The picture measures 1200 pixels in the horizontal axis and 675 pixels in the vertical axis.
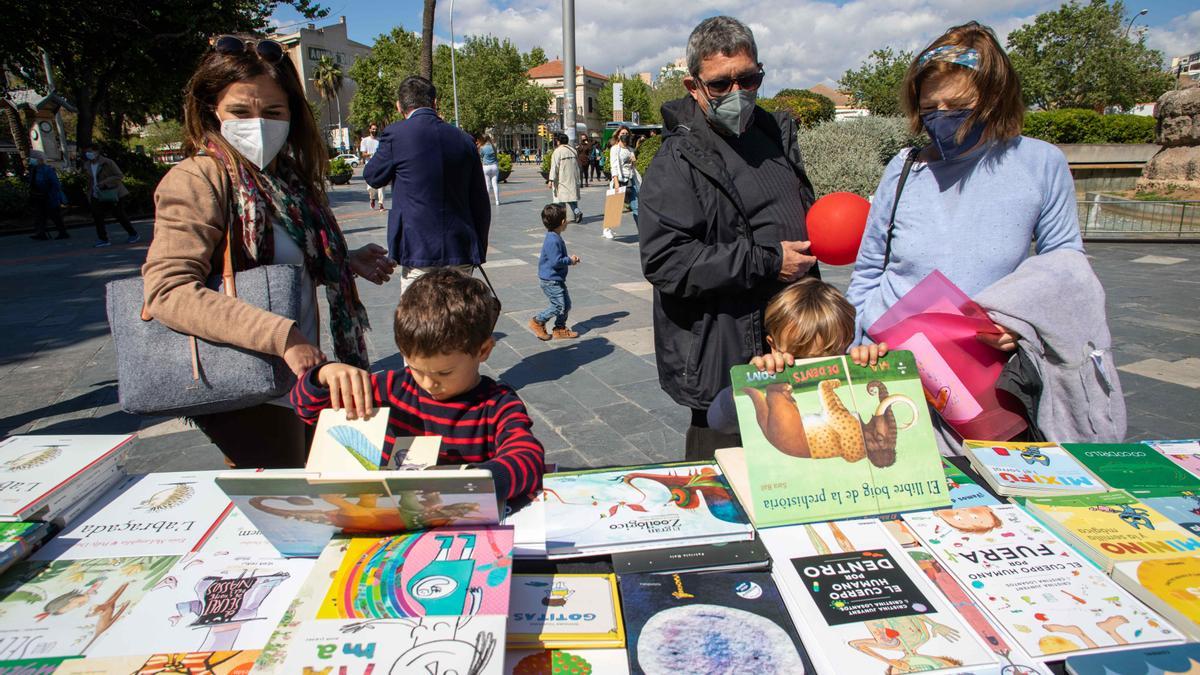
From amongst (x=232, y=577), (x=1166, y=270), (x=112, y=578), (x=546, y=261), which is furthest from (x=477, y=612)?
(x=1166, y=270)

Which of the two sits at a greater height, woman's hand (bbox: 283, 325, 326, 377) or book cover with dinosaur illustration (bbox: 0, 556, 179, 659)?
woman's hand (bbox: 283, 325, 326, 377)

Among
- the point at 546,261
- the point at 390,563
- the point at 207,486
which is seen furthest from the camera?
the point at 546,261

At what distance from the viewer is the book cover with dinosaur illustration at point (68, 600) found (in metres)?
1.08

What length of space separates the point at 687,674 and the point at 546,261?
483 centimetres

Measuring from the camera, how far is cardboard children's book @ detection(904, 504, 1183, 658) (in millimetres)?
1068

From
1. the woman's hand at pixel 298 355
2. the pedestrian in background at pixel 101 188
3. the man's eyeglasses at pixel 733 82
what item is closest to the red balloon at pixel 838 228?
the man's eyeglasses at pixel 733 82

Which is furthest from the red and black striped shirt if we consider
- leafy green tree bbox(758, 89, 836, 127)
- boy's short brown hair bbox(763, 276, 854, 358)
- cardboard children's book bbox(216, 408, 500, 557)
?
leafy green tree bbox(758, 89, 836, 127)

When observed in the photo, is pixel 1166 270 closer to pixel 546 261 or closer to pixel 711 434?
pixel 546 261

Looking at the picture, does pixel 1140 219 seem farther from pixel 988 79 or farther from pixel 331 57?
pixel 331 57

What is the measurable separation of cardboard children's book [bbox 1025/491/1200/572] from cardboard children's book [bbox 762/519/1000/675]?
1.16ft

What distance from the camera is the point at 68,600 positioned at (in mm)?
1187

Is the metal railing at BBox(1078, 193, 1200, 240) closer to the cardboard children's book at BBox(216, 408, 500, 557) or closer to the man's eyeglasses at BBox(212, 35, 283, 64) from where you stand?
the man's eyeglasses at BBox(212, 35, 283, 64)

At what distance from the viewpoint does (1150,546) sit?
126cm

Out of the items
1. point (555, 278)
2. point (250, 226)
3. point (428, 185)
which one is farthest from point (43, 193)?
point (250, 226)
